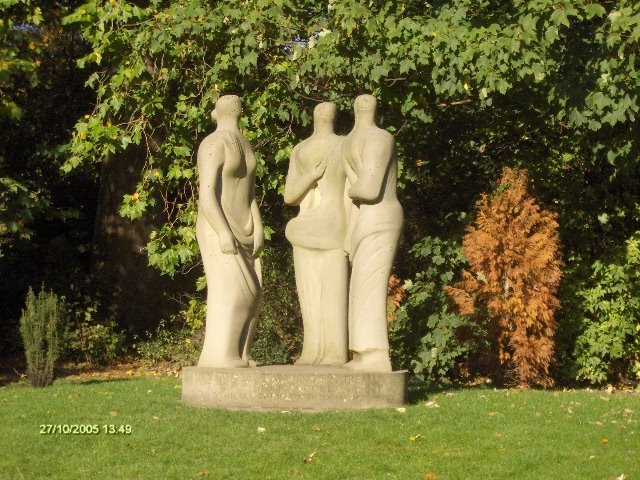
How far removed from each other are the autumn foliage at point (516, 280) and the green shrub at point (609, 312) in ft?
3.71

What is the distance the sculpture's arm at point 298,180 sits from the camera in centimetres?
1181

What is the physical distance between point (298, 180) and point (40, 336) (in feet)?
16.1

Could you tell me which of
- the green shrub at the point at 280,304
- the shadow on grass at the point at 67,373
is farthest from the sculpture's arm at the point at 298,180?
the green shrub at the point at 280,304

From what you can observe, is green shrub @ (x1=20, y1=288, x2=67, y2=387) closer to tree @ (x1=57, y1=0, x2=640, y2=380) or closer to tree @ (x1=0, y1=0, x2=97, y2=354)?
tree @ (x1=57, y1=0, x2=640, y2=380)

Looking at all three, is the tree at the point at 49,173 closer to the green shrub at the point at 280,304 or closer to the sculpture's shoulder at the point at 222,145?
the green shrub at the point at 280,304

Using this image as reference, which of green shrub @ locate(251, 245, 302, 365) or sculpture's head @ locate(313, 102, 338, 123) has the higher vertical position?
sculpture's head @ locate(313, 102, 338, 123)

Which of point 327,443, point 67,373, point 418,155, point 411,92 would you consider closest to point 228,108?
point 327,443

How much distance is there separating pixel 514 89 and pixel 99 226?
8470 millimetres

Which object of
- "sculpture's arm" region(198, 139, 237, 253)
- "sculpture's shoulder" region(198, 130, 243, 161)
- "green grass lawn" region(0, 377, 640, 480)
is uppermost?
"sculpture's shoulder" region(198, 130, 243, 161)

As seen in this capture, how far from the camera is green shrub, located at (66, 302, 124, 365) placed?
19266 millimetres

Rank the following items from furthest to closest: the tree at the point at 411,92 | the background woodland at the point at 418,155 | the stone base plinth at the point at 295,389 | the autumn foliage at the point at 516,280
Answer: the autumn foliage at the point at 516,280, the background woodland at the point at 418,155, the tree at the point at 411,92, the stone base plinth at the point at 295,389


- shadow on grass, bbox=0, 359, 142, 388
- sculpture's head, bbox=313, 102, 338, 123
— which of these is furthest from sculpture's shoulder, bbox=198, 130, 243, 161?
shadow on grass, bbox=0, 359, 142, 388
